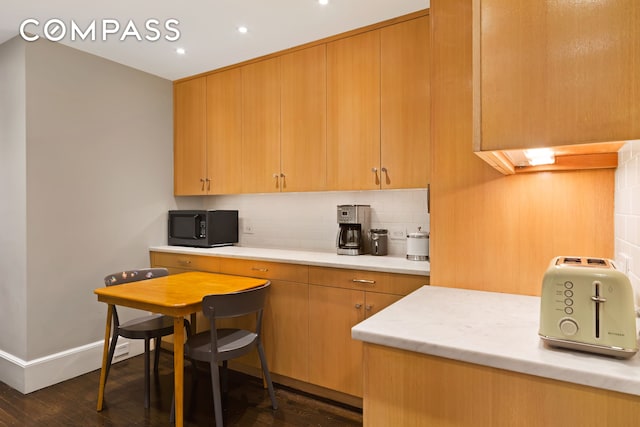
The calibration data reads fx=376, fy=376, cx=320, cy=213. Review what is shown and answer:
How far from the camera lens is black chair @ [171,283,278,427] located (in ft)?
6.84

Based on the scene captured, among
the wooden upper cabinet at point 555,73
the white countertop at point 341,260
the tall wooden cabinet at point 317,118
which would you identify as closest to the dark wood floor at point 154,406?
the white countertop at point 341,260

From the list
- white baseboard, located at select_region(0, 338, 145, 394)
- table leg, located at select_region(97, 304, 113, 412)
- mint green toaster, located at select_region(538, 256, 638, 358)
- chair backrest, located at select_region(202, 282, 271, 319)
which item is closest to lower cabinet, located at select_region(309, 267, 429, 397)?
chair backrest, located at select_region(202, 282, 271, 319)

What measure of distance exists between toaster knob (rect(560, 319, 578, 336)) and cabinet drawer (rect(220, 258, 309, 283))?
177 cm

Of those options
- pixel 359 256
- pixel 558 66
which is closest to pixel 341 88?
pixel 359 256

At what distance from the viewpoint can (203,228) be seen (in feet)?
11.3

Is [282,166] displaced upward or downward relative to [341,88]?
downward

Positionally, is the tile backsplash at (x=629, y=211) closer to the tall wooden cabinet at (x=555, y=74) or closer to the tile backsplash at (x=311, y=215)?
the tall wooden cabinet at (x=555, y=74)

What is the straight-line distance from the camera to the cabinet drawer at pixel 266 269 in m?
2.68

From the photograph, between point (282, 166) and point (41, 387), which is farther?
point (282, 166)

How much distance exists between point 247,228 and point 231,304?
5.46 ft

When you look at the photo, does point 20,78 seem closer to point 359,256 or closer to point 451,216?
point 359,256

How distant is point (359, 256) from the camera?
2.79 metres

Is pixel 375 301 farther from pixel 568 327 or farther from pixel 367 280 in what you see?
pixel 568 327

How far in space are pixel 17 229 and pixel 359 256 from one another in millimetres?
2559
